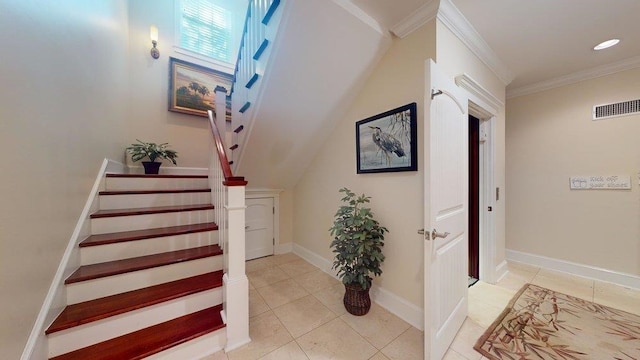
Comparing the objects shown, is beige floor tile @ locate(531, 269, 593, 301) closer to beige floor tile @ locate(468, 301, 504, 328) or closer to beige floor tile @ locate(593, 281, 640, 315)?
beige floor tile @ locate(593, 281, 640, 315)

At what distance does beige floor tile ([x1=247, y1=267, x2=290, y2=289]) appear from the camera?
91.7 inches

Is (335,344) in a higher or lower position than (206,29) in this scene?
lower

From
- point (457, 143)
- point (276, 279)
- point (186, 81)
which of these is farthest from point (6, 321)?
point (186, 81)

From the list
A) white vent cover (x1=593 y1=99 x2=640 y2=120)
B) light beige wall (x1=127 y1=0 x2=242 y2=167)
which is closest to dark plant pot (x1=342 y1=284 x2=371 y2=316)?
light beige wall (x1=127 y1=0 x2=242 y2=167)

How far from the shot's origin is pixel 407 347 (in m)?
1.44

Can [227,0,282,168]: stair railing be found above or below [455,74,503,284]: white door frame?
above

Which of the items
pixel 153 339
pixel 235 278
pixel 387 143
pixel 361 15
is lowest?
pixel 153 339

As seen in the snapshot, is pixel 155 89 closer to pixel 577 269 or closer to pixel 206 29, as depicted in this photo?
pixel 206 29

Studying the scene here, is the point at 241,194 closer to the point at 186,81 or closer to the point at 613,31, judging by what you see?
the point at 186,81

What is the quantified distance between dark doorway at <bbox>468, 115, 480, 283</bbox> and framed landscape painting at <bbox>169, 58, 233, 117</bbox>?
11.8 ft

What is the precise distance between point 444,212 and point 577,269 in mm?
2633

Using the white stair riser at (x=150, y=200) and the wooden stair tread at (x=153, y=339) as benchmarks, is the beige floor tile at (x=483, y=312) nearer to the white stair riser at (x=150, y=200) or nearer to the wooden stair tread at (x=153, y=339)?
the wooden stair tread at (x=153, y=339)

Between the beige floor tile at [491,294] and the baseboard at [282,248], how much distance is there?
2.39 meters

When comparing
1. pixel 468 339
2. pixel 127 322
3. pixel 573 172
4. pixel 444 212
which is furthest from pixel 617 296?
pixel 127 322
